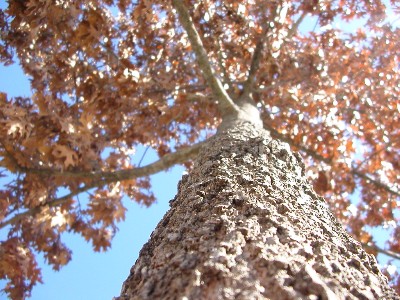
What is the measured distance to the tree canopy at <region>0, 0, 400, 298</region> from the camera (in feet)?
13.0

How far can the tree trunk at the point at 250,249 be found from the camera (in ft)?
3.03

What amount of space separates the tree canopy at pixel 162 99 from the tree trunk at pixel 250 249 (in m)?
2.32

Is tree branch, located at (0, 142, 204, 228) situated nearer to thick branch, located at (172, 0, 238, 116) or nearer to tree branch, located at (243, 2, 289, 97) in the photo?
thick branch, located at (172, 0, 238, 116)

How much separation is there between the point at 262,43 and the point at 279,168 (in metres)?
3.79

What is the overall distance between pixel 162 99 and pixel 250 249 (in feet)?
15.3

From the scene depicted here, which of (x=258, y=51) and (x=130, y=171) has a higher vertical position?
(x=258, y=51)

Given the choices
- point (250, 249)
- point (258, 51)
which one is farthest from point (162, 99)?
point (250, 249)

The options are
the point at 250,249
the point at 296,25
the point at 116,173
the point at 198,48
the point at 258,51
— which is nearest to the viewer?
the point at 250,249

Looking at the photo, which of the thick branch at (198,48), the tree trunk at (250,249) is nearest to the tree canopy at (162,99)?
the thick branch at (198,48)

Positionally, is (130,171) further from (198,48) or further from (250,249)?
(250,249)

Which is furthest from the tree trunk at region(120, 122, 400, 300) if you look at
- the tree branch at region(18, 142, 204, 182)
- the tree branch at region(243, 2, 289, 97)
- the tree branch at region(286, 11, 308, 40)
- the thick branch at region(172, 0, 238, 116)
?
the tree branch at region(286, 11, 308, 40)

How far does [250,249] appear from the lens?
3.52 feet

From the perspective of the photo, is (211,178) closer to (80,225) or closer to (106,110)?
(106,110)

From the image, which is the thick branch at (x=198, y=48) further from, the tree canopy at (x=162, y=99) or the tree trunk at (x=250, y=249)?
the tree trunk at (x=250, y=249)
